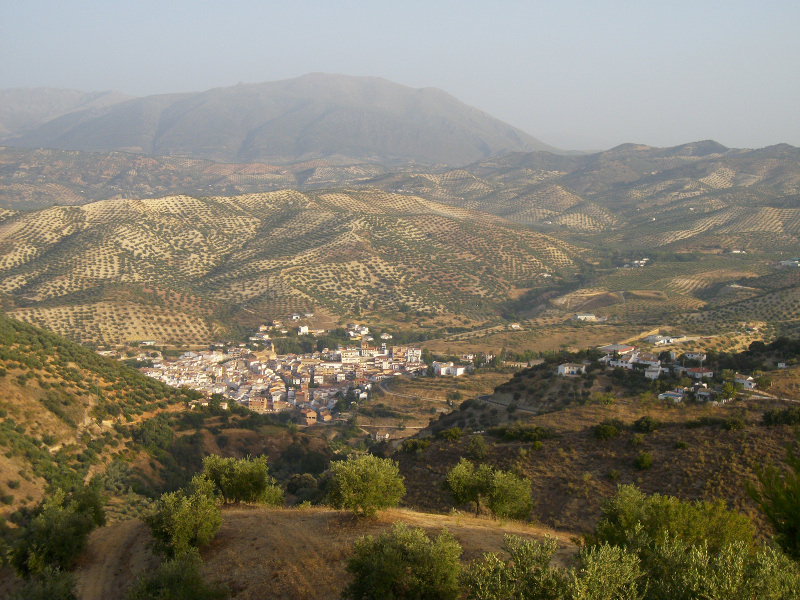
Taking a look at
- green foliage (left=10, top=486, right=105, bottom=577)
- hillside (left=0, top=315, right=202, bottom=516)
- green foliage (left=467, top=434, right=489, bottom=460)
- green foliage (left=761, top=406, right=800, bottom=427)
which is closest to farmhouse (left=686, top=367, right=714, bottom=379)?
green foliage (left=761, top=406, right=800, bottom=427)

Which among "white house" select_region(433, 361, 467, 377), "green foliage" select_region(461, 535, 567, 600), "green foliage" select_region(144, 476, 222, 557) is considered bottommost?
"white house" select_region(433, 361, 467, 377)

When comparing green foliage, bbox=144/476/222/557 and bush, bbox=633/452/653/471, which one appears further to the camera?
bush, bbox=633/452/653/471

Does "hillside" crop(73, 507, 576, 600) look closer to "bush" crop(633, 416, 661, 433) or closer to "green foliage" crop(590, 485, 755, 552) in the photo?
"green foliage" crop(590, 485, 755, 552)

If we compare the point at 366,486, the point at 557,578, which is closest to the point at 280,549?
the point at 366,486

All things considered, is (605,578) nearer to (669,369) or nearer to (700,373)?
(700,373)

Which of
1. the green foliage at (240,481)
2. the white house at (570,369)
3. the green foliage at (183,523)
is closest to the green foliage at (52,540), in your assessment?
the green foliage at (183,523)

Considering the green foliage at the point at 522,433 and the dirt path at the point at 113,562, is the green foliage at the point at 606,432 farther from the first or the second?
the dirt path at the point at 113,562
